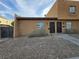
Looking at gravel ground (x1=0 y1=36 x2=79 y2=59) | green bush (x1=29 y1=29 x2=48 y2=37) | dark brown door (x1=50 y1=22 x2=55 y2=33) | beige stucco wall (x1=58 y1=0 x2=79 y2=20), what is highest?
beige stucco wall (x1=58 y1=0 x2=79 y2=20)

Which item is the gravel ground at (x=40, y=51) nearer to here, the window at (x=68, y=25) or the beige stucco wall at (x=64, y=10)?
the beige stucco wall at (x=64, y=10)

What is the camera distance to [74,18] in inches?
1410

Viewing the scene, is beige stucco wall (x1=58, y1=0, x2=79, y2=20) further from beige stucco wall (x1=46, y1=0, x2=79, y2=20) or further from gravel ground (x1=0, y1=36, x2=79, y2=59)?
gravel ground (x1=0, y1=36, x2=79, y2=59)

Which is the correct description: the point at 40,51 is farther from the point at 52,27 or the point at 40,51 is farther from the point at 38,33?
the point at 52,27

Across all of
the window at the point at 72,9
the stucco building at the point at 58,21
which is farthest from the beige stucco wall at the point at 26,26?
the window at the point at 72,9

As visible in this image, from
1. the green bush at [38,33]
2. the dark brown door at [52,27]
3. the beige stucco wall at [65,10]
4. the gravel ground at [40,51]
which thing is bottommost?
the gravel ground at [40,51]

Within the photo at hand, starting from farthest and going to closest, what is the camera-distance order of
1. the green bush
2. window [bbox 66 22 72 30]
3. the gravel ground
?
window [bbox 66 22 72 30]
the green bush
the gravel ground

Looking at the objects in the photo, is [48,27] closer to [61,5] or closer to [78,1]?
[61,5]

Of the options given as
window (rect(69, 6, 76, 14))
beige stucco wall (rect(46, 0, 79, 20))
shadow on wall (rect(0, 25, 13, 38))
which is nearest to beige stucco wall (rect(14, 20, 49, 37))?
shadow on wall (rect(0, 25, 13, 38))

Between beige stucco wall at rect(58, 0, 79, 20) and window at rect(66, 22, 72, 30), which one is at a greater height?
beige stucco wall at rect(58, 0, 79, 20)

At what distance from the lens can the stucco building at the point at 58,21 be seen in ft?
116

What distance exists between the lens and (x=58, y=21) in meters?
36.1

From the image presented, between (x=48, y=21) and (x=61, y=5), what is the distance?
3.87 metres

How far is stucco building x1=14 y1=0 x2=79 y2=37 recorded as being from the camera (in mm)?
35469
